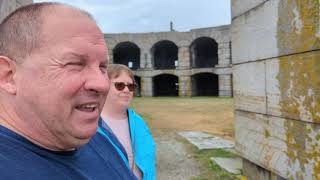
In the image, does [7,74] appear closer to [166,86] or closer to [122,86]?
[122,86]

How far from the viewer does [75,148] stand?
46.5 inches

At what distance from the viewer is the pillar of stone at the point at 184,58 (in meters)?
27.3

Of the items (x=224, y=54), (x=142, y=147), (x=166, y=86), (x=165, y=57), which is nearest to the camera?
(x=142, y=147)

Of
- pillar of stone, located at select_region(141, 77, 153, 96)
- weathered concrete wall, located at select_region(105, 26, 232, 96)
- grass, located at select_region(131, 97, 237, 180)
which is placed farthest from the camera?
pillar of stone, located at select_region(141, 77, 153, 96)

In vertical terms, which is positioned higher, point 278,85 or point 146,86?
point 278,85

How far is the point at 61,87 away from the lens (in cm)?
108

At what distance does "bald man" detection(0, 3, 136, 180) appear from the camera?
1075 mm

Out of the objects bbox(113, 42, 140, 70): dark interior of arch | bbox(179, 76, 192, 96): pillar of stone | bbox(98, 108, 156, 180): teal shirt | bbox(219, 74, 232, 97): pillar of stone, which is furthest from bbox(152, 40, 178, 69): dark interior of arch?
bbox(98, 108, 156, 180): teal shirt

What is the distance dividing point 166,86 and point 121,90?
30467 mm

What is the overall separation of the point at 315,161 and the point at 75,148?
2871 millimetres

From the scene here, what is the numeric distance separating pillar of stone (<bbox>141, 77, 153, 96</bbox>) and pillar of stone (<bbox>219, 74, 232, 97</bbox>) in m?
5.78

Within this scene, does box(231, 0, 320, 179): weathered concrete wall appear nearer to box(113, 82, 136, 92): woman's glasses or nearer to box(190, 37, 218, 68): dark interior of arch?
box(113, 82, 136, 92): woman's glasses

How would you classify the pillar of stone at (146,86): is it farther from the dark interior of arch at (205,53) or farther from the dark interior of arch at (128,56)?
the dark interior of arch at (128,56)

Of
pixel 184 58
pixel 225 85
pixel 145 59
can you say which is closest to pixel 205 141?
pixel 225 85
